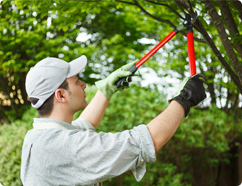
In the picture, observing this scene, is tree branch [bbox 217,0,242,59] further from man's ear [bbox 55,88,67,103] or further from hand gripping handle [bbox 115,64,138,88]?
man's ear [bbox 55,88,67,103]

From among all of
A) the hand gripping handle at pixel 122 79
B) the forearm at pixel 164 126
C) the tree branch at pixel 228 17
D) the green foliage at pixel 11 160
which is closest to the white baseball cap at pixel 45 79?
the hand gripping handle at pixel 122 79

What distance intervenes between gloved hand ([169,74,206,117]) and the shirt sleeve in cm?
30

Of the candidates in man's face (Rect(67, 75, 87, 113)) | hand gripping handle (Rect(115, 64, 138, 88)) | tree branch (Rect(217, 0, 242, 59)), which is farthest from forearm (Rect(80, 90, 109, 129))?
tree branch (Rect(217, 0, 242, 59))

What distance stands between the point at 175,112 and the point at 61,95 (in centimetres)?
78

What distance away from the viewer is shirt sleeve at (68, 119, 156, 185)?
1.33 meters

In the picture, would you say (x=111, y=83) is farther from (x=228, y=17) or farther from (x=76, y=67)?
(x=228, y=17)

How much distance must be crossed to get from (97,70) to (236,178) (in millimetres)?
5332

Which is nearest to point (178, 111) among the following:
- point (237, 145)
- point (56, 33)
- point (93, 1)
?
point (93, 1)

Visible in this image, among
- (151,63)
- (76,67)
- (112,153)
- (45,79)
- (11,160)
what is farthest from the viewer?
(151,63)

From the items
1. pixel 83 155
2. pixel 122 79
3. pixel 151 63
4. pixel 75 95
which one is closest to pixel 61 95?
pixel 75 95

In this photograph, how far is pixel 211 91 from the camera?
26.0ft

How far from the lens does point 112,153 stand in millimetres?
1348

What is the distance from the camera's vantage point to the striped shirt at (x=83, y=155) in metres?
1.34

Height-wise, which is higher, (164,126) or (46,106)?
(164,126)
